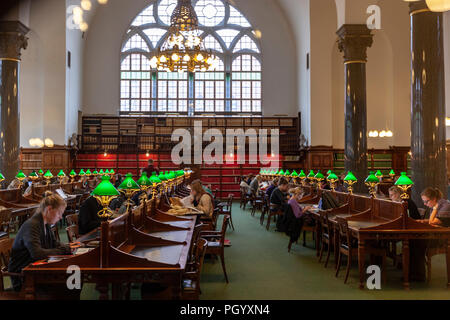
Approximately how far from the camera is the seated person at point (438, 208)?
5.66m

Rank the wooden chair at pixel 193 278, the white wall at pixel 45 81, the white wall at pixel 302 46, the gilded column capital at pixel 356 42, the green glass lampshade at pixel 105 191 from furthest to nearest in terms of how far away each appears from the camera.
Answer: the white wall at pixel 302 46
the white wall at pixel 45 81
the gilded column capital at pixel 356 42
the green glass lampshade at pixel 105 191
the wooden chair at pixel 193 278

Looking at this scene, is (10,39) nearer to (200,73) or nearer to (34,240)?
(34,240)

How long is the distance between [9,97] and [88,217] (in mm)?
7680

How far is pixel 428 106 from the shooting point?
7.20 meters

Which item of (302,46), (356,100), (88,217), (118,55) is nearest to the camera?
(88,217)

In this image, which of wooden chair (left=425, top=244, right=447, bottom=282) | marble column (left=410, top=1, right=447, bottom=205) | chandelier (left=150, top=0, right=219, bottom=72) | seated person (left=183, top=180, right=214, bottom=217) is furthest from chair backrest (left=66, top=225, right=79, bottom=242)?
chandelier (left=150, top=0, right=219, bottom=72)

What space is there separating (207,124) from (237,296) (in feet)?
52.2

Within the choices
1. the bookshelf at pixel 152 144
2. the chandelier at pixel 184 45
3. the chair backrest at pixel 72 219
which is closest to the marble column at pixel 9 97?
the chandelier at pixel 184 45

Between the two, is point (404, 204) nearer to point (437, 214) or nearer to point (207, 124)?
point (437, 214)

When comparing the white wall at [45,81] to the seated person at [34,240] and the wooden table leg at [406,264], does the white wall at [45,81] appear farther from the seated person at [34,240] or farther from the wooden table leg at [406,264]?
the wooden table leg at [406,264]

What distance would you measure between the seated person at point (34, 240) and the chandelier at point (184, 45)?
383 inches

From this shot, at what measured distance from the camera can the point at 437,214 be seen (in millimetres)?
5766

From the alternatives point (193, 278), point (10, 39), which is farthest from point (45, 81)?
point (193, 278)

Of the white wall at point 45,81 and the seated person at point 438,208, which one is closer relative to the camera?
the seated person at point 438,208
